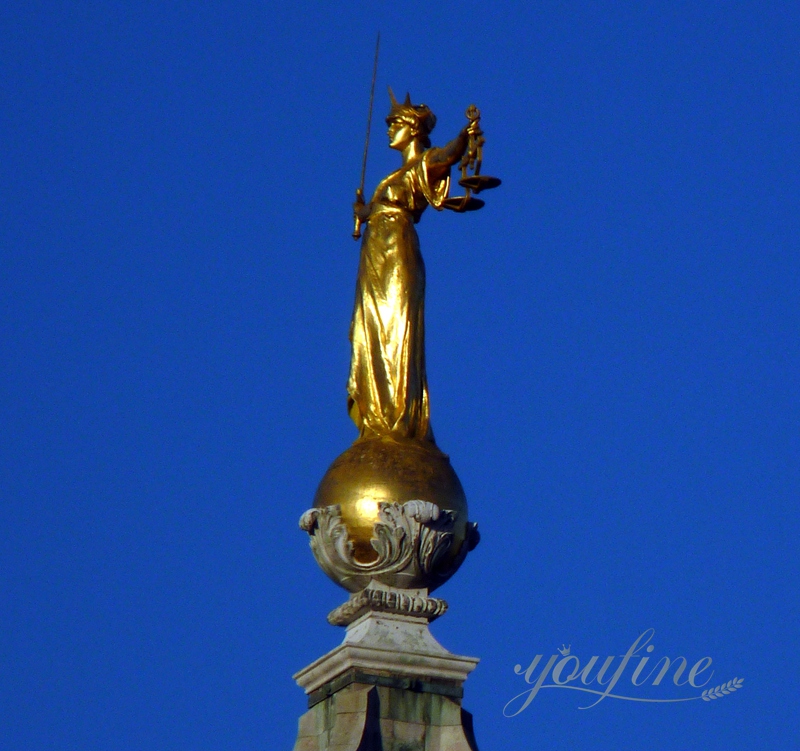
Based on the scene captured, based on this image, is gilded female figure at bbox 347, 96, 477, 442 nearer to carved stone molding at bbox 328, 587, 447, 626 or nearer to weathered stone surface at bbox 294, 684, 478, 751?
carved stone molding at bbox 328, 587, 447, 626

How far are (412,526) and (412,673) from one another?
56.7 inches

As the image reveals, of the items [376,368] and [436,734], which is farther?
[376,368]

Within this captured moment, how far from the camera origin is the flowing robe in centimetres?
2539

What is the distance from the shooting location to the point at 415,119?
86.9 ft

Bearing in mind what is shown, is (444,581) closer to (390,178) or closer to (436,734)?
(436,734)

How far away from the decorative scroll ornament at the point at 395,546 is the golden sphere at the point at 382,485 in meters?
0.09

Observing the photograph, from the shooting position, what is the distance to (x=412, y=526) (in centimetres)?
2425

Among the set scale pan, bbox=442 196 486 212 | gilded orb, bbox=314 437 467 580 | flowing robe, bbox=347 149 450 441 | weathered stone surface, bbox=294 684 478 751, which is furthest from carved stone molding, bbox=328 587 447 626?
scale pan, bbox=442 196 486 212

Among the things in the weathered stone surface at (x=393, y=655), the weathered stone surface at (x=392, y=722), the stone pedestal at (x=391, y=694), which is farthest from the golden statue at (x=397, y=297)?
the weathered stone surface at (x=392, y=722)

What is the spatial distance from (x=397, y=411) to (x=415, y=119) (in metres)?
3.35

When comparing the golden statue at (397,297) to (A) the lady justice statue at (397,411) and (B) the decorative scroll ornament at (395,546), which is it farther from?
(B) the decorative scroll ornament at (395,546)

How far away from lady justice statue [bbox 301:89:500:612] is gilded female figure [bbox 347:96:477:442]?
0.03 feet

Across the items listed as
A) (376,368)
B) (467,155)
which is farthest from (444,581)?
(467,155)

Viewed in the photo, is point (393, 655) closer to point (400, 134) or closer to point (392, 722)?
point (392, 722)
